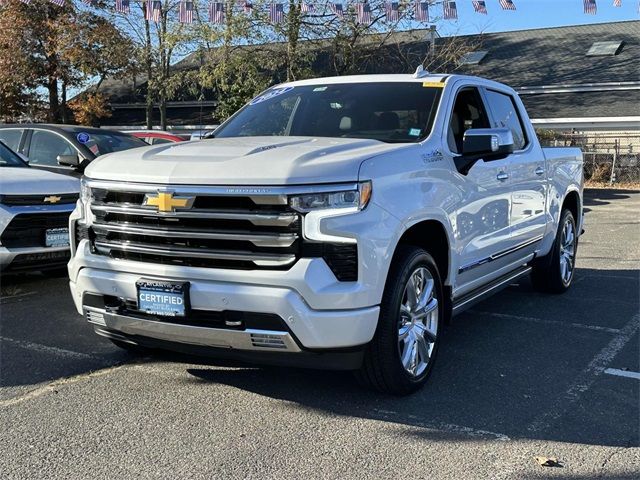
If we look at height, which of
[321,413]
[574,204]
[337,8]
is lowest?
[321,413]

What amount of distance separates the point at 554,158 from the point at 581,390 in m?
3.02

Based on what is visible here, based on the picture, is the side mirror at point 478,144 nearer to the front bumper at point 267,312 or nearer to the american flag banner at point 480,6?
the front bumper at point 267,312

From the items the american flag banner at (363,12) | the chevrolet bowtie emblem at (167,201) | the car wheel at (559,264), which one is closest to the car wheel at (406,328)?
the chevrolet bowtie emblem at (167,201)

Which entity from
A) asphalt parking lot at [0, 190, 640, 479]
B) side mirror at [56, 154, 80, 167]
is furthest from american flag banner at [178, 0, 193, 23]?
asphalt parking lot at [0, 190, 640, 479]

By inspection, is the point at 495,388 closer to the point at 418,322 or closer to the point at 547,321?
the point at 418,322

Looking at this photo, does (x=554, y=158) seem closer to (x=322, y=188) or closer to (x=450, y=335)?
(x=450, y=335)

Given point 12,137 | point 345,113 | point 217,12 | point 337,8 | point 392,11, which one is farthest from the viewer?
point 337,8

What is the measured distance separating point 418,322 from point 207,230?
144 centimetres

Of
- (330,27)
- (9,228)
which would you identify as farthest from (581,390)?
(330,27)

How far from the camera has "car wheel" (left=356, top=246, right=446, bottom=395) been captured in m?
3.73

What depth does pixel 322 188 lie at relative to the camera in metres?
3.44

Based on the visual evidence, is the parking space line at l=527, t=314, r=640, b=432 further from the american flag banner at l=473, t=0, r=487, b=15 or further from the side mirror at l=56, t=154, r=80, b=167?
the american flag banner at l=473, t=0, r=487, b=15

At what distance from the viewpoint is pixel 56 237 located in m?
6.71

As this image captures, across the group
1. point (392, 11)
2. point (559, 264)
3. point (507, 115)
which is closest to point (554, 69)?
point (392, 11)
